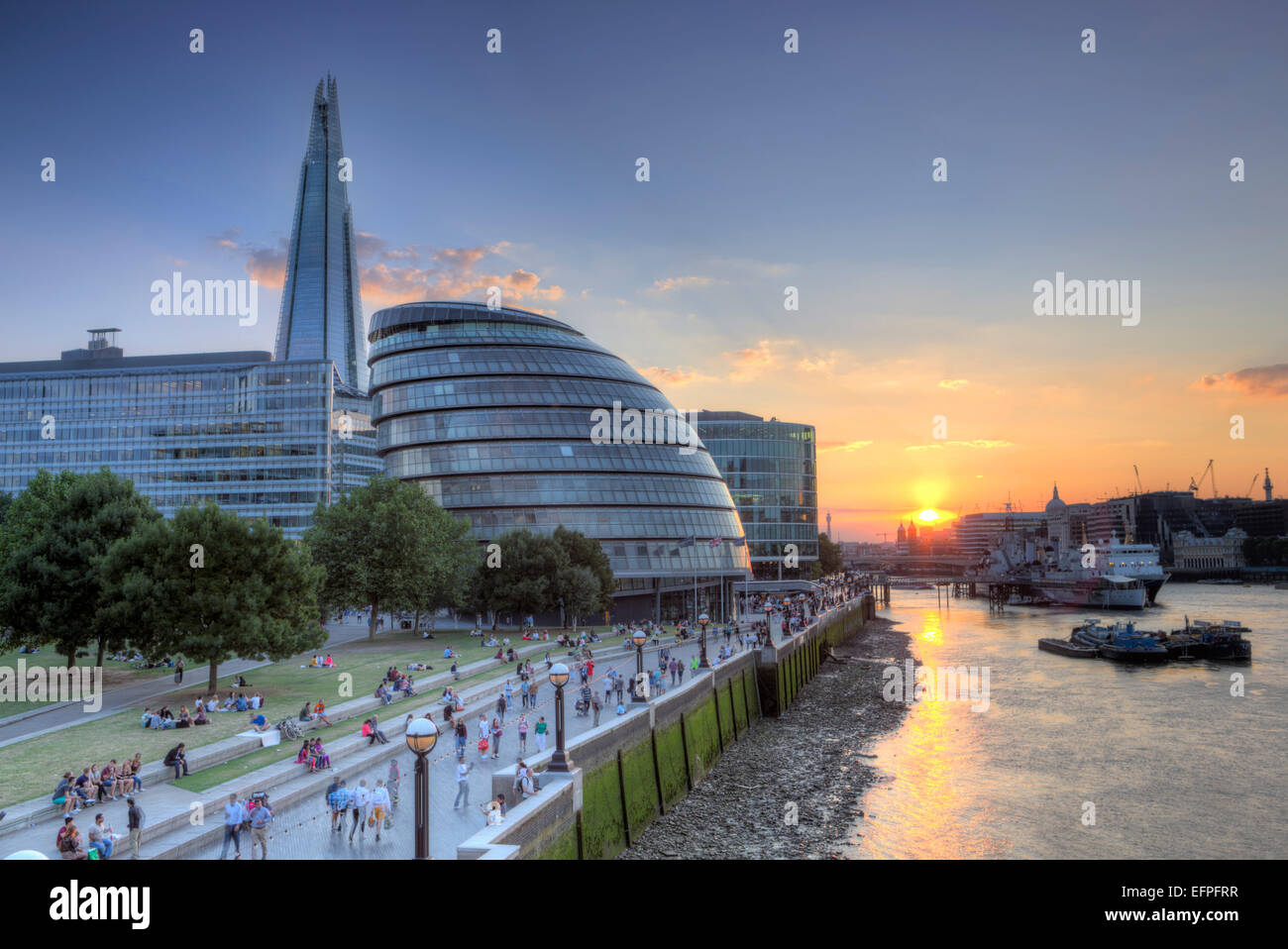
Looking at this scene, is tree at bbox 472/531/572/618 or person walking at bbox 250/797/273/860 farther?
tree at bbox 472/531/572/618

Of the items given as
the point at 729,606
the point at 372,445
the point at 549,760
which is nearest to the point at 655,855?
the point at 549,760

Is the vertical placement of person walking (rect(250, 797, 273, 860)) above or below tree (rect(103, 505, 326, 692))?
below

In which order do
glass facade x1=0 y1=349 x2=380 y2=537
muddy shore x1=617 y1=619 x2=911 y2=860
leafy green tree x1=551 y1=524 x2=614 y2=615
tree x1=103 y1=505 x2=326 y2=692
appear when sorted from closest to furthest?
1. muddy shore x1=617 y1=619 x2=911 y2=860
2. tree x1=103 y1=505 x2=326 y2=692
3. leafy green tree x1=551 y1=524 x2=614 y2=615
4. glass facade x1=0 y1=349 x2=380 y2=537

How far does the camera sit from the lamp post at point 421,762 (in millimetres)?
13922

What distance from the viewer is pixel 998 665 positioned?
76.7 meters

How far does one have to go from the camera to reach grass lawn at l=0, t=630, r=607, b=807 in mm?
25297

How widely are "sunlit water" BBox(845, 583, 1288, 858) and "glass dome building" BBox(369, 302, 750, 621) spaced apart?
1301 inches

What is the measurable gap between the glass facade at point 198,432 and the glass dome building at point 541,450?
32028mm

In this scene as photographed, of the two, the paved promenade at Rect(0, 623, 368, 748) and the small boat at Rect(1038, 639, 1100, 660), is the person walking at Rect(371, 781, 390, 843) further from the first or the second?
the small boat at Rect(1038, 639, 1100, 660)

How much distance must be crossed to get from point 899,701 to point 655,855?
35764 millimetres

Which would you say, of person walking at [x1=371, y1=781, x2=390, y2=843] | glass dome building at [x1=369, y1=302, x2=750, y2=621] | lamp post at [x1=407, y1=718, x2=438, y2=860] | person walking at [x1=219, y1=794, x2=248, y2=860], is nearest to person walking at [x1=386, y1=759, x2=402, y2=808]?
person walking at [x1=371, y1=781, x2=390, y2=843]

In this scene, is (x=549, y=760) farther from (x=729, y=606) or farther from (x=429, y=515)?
(x=729, y=606)

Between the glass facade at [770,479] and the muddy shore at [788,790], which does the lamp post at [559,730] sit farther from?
the glass facade at [770,479]

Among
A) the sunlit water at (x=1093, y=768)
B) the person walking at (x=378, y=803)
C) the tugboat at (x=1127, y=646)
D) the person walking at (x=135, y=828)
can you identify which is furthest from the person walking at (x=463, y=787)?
the tugboat at (x=1127, y=646)
